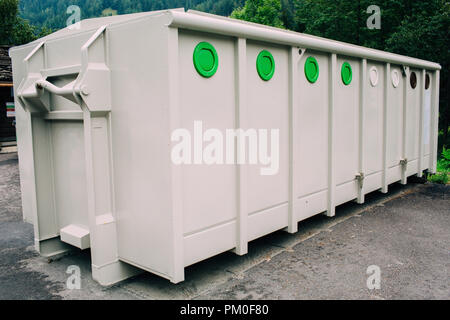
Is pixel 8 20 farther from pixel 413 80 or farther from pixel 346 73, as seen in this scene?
pixel 346 73

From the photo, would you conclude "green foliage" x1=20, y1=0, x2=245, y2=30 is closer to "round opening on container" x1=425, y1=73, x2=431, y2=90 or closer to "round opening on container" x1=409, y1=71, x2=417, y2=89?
"round opening on container" x1=425, y1=73, x2=431, y2=90

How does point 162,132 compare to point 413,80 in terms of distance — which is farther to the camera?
point 413,80

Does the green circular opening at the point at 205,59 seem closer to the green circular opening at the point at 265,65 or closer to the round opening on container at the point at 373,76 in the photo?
the green circular opening at the point at 265,65

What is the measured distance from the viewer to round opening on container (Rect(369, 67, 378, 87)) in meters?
6.06

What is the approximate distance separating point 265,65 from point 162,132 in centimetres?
150

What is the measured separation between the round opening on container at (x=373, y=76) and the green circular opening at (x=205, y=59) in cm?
336

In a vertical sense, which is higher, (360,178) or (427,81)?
(427,81)

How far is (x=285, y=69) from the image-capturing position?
4.47m

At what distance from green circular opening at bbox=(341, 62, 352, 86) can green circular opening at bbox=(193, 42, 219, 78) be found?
2496mm

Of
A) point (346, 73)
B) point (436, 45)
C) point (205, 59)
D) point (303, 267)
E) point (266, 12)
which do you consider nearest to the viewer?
point (205, 59)

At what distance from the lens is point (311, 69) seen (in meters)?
4.87

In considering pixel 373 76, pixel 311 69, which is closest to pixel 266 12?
pixel 373 76

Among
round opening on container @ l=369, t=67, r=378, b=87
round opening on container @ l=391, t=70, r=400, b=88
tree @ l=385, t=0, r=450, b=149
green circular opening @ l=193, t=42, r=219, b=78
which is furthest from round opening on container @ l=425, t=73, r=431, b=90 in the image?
tree @ l=385, t=0, r=450, b=149

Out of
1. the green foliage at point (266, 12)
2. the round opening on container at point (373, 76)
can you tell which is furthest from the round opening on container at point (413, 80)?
the green foliage at point (266, 12)
